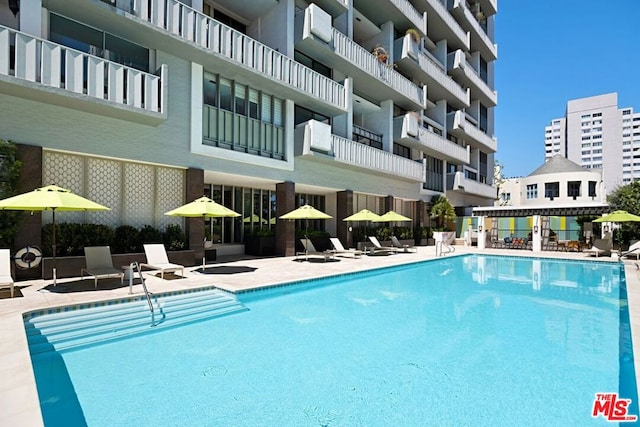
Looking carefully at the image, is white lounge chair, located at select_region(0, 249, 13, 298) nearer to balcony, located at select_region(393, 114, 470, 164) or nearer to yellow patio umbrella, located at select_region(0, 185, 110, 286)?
yellow patio umbrella, located at select_region(0, 185, 110, 286)

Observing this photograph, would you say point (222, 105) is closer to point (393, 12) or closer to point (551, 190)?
point (393, 12)

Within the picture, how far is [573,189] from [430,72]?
3161 centimetres

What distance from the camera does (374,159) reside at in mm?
19438

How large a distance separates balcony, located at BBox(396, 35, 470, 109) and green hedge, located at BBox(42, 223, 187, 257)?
17536 mm

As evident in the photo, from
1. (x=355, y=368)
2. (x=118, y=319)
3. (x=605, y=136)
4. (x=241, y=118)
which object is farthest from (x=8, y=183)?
(x=605, y=136)

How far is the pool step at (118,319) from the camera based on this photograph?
5863mm

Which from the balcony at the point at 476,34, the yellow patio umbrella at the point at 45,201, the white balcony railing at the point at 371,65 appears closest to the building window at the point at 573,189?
the balcony at the point at 476,34

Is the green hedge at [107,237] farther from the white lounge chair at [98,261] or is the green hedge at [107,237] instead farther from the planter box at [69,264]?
the white lounge chair at [98,261]

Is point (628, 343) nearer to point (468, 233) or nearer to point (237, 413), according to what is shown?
point (237, 413)

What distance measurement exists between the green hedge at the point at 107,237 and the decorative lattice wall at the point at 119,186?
432mm

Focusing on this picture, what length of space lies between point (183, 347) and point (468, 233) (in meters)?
24.1

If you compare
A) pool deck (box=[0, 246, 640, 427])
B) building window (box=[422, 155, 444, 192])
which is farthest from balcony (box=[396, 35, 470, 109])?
pool deck (box=[0, 246, 640, 427])

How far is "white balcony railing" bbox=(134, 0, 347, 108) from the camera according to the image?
1070 centimetres

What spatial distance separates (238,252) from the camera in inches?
674
